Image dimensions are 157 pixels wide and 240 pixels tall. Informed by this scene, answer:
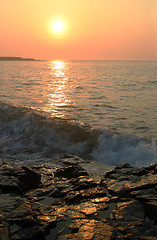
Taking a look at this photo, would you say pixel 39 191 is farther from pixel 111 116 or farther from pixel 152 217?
pixel 111 116

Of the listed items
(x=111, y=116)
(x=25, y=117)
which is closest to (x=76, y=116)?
(x=111, y=116)

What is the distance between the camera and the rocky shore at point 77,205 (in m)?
3.54

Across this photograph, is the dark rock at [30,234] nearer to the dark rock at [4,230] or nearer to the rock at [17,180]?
the dark rock at [4,230]

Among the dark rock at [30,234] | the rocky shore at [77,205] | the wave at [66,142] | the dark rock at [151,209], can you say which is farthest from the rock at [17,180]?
the wave at [66,142]

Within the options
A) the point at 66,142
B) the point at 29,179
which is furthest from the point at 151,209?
the point at 66,142

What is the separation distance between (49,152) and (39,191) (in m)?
4.60

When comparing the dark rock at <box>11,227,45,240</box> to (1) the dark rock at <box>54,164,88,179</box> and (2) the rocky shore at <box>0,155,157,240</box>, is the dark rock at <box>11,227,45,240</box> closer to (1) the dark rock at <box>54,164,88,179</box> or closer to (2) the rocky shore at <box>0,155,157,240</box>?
(2) the rocky shore at <box>0,155,157,240</box>

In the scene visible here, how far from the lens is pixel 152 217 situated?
12.7 feet

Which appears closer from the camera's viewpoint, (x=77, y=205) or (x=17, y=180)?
(x=77, y=205)

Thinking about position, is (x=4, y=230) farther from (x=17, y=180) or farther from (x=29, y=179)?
(x=29, y=179)

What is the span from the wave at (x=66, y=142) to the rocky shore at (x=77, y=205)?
8.84 feet

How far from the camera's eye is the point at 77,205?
441 centimetres

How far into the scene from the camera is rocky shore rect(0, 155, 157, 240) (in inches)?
140

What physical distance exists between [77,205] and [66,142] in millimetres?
6348
